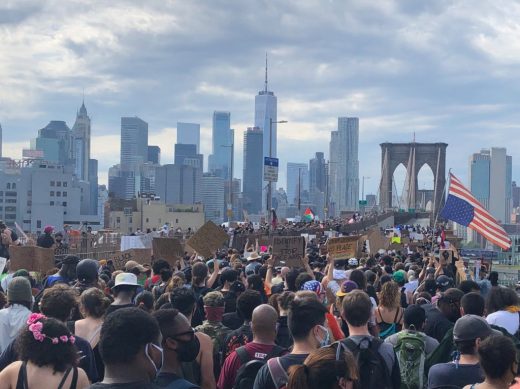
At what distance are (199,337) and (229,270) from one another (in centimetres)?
381

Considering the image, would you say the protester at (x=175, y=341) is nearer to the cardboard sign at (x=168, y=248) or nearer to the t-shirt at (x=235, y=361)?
the t-shirt at (x=235, y=361)

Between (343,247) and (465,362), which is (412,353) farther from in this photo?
(343,247)

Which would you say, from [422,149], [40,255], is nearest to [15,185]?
[422,149]

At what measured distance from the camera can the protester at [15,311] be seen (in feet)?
24.2

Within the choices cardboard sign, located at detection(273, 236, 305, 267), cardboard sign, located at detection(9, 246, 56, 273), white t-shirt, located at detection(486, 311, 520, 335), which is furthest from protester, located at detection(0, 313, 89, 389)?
cardboard sign, located at detection(273, 236, 305, 267)

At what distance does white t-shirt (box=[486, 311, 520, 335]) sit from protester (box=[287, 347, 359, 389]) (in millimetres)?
3836

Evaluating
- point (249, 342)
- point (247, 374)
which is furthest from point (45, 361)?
point (249, 342)

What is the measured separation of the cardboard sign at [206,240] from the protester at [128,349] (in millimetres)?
11333

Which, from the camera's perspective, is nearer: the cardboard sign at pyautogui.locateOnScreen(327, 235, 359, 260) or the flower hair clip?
the flower hair clip

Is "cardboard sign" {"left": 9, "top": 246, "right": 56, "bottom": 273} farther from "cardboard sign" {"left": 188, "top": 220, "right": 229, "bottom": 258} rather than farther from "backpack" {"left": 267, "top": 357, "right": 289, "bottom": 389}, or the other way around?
"backpack" {"left": 267, "top": 357, "right": 289, "bottom": 389}

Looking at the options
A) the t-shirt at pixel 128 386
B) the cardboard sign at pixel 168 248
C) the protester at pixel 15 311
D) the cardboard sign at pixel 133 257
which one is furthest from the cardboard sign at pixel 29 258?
the t-shirt at pixel 128 386

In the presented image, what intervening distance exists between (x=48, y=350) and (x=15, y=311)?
2.16m

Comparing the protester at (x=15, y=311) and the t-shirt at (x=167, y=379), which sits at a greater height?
the protester at (x=15, y=311)

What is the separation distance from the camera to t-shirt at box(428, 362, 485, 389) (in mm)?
6230
